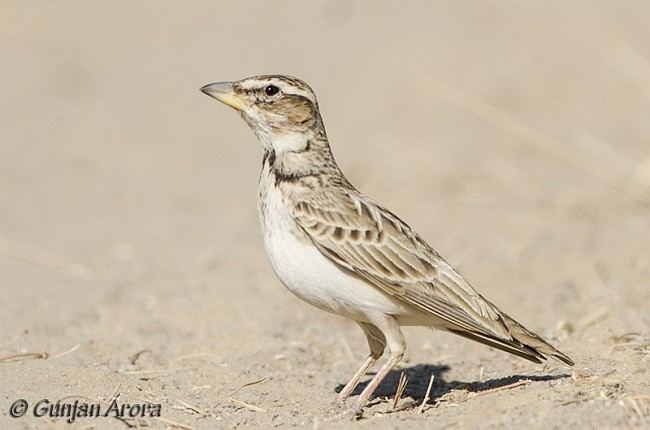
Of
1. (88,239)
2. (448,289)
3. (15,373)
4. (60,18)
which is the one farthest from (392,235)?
(60,18)

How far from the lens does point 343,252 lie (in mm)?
6281

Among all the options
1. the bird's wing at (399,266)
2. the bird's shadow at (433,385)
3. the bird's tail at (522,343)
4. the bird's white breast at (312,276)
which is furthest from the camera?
the bird's shadow at (433,385)

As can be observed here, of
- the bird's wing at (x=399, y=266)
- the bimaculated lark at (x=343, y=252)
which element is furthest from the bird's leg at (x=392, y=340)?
the bird's wing at (x=399, y=266)

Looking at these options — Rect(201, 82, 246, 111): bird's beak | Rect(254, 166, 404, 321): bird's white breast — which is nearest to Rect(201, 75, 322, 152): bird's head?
Rect(201, 82, 246, 111): bird's beak

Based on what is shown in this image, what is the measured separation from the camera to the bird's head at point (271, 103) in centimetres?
677

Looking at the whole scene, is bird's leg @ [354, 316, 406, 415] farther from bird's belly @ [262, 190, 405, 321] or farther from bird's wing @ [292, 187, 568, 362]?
bird's wing @ [292, 187, 568, 362]

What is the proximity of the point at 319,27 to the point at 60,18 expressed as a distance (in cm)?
413

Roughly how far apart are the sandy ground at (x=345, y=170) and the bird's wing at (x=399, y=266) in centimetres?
34

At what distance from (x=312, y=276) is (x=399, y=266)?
54cm

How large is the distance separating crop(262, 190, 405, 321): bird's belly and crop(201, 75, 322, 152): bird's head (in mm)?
604

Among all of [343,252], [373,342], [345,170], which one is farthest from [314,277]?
[345,170]

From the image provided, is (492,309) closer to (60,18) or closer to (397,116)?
(397,116)

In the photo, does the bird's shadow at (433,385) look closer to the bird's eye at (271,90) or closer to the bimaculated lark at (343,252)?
the bimaculated lark at (343,252)

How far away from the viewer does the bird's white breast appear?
6.18 metres
